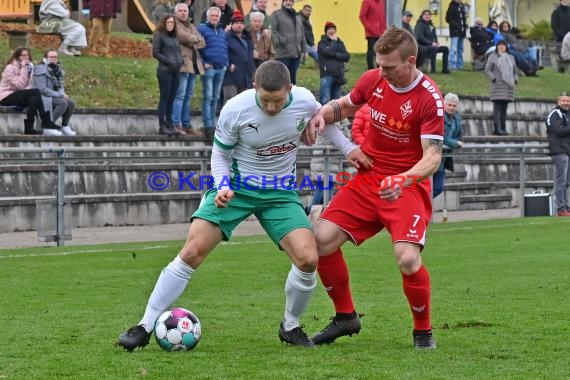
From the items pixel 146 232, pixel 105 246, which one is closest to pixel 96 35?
pixel 146 232

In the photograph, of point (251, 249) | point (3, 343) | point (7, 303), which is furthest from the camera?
point (251, 249)

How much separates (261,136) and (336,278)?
1.10 meters

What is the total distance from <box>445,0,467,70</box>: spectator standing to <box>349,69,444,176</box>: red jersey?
83.5 feet

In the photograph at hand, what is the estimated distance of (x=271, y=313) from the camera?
10.6 meters

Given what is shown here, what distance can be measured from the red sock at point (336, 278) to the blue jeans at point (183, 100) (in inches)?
521

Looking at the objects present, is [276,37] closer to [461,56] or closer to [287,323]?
[461,56]

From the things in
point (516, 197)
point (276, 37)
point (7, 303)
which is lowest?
point (516, 197)

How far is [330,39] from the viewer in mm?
24891

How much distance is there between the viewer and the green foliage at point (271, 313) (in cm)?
790

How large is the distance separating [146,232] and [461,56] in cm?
1771

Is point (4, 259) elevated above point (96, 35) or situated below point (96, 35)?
below

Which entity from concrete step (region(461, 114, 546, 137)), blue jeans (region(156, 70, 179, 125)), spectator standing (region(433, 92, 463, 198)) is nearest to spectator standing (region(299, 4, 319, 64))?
concrete step (region(461, 114, 546, 137))

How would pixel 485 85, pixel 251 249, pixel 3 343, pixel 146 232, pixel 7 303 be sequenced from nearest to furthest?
1. pixel 3 343
2. pixel 7 303
3. pixel 251 249
4. pixel 146 232
5. pixel 485 85

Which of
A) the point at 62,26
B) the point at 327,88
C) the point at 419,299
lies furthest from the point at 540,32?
the point at 419,299
